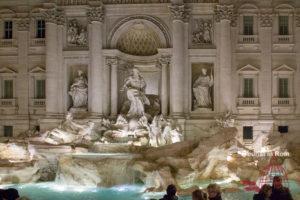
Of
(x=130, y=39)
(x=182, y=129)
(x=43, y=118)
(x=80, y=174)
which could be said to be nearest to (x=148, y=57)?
(x=130, y=39)

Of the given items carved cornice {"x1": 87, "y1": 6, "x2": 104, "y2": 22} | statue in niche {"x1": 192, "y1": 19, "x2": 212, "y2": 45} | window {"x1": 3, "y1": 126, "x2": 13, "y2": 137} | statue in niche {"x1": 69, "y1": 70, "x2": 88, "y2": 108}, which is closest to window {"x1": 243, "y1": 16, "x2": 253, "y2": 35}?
statue in niche {"x1": 192, "y1": 19, "x2": 212, "y2": 45}

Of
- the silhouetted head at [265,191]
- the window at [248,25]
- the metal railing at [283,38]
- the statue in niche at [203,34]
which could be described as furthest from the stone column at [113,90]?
the silhouetted head at [265,191]

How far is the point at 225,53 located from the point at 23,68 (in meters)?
12.5

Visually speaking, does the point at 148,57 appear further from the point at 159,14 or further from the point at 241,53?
the point at 241,53

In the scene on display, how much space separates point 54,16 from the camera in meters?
27.5

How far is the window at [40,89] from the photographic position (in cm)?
2884

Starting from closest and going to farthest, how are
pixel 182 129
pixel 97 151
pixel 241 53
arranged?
pixel 97 151
pixel 182 129
pixel 241 53

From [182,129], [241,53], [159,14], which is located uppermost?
[159,14]

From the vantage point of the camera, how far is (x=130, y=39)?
93.2ft

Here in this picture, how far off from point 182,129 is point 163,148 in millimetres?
4771

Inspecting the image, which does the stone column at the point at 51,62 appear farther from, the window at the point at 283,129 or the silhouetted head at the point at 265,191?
the silhouetted head at the point at 265,191

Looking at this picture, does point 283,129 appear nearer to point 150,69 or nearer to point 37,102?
point 150,69

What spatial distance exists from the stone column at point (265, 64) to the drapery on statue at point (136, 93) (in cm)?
687

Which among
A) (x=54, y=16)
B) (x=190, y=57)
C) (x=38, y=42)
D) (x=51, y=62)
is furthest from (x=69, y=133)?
(x=190, y=57)
